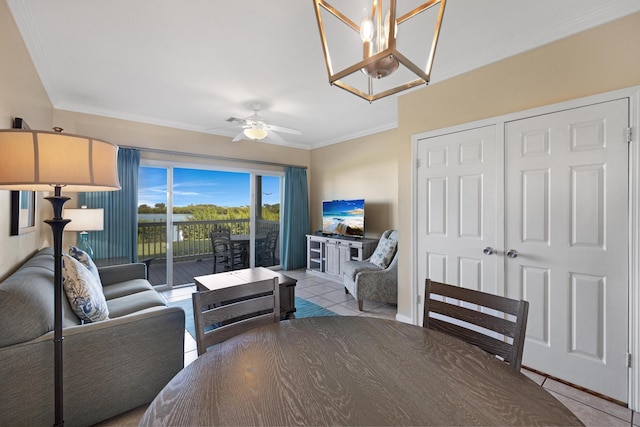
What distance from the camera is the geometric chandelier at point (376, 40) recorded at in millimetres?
1081

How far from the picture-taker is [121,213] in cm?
392

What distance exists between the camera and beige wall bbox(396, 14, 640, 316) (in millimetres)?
1896

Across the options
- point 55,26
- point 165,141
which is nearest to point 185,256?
point 165,141

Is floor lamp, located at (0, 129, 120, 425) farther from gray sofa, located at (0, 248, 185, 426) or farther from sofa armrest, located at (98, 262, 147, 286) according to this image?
sofa armrest, located at (98, 262, 147, 286)

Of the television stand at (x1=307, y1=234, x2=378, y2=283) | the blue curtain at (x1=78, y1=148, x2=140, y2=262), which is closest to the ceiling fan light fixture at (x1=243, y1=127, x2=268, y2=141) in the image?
the blue curtain at (x1=78, y1=148, x2=140, y2=262)

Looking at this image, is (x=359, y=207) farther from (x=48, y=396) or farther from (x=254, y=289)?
(x=48, y=396)

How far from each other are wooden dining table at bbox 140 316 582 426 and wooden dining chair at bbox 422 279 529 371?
166mm

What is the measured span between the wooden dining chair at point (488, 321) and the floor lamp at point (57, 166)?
5.76 feet

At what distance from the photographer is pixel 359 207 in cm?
464

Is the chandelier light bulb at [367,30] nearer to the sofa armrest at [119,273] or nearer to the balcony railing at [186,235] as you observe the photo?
the sofa armrest at [119,273]

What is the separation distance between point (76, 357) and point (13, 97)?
1833mm

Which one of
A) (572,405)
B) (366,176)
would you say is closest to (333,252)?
(366,176)

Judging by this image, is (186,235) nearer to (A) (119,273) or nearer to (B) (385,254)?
(A) (119,273)

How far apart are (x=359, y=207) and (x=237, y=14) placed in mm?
3183
